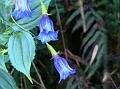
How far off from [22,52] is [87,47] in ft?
2.21

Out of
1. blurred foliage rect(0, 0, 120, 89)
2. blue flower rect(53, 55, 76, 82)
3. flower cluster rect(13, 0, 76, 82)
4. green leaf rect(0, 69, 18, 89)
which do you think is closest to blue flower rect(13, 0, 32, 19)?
flower cluster rect(13, 0, 76, 82)

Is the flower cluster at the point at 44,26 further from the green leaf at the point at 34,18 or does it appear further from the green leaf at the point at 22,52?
the green leaf at the point at 34,18

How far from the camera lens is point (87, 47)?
5.45 ft

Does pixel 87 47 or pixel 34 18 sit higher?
pixel 34 18

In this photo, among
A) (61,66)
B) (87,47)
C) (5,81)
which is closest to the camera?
(61,66)

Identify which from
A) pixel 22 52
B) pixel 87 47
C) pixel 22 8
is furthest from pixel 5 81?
pixel 87 47

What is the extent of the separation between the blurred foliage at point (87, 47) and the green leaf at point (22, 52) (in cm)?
40

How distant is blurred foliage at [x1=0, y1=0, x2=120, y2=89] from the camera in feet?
5.21

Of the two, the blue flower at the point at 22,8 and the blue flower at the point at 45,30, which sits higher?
the blue flower at the point at 22,8

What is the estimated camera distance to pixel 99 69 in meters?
1.73

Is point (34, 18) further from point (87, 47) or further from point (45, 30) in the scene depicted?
point (87, 47)

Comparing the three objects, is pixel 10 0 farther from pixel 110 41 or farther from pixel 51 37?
pixel 110 41

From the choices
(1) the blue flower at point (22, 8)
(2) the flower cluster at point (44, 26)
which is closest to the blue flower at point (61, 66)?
(2) the flower cluster at point (44, 26)

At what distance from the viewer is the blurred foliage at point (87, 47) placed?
159 centimetres
